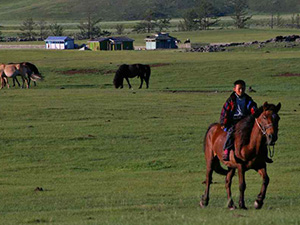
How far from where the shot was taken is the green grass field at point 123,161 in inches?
492

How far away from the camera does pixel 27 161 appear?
2017cm

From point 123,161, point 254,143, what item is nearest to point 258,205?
point 254,143

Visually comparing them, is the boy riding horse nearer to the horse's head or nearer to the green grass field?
the horse's head

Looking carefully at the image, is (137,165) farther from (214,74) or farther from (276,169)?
(214,74)

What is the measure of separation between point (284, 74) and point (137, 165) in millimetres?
33534

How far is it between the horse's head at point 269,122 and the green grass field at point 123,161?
4.00 ft

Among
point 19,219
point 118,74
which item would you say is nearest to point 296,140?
point 19,219

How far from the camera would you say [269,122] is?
11.7 meters

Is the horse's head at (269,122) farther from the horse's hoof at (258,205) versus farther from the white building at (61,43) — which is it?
the white building at (61,43)

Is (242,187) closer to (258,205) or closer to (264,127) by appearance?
(258,205)

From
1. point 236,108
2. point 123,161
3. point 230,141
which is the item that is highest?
point 236,108

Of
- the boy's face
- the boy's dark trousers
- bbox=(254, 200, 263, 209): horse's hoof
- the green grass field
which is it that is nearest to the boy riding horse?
the boy's face

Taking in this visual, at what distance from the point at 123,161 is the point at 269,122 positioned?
8874 millimetres

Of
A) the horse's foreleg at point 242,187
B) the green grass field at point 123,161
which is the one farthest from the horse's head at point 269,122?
the green grass field at point 123,161
